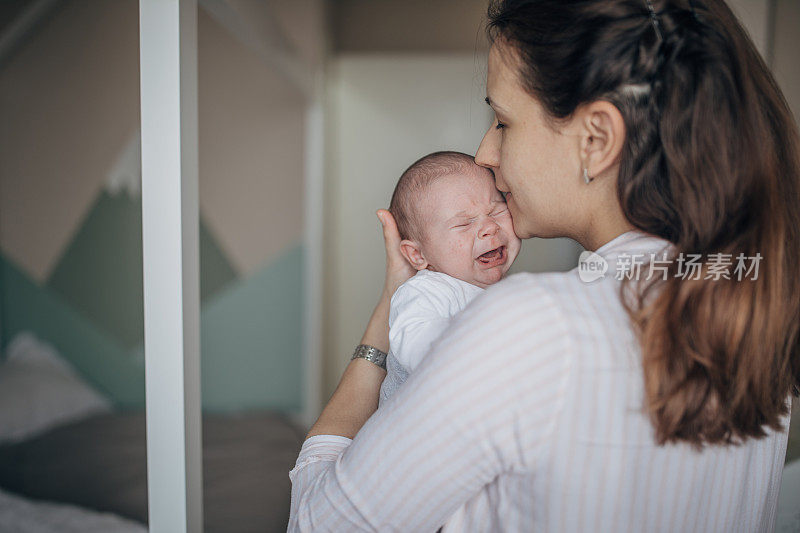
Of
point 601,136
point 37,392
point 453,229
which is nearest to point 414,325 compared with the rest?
point 453,229

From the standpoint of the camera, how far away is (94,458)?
84.2 inches

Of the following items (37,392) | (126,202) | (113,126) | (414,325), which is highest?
(113,126)

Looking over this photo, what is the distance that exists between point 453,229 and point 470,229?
→ 32 mm

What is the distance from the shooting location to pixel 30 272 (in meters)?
2.67

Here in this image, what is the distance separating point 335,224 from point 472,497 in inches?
105

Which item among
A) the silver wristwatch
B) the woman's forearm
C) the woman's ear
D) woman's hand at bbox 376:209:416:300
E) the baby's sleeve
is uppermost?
the woman's ear

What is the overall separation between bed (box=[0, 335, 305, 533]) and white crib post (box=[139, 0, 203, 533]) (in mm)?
865

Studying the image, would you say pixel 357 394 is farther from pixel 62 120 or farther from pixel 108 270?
pixel 62 120

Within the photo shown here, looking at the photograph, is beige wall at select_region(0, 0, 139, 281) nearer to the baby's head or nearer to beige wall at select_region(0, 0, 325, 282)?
beige wall at select_region(0, 0, 325, 282)

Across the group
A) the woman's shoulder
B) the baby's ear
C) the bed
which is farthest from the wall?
the woman's shoulder

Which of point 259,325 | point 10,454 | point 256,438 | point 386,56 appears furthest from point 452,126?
point 10,454

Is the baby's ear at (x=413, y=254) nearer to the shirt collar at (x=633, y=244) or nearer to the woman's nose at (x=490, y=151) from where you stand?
the woman's nose at (x=490, y=151)

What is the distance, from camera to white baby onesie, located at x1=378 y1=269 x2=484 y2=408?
0.80m

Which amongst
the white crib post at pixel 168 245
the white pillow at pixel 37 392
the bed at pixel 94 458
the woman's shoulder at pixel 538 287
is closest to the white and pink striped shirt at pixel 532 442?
the woman's shoulder at pixel 538 287
